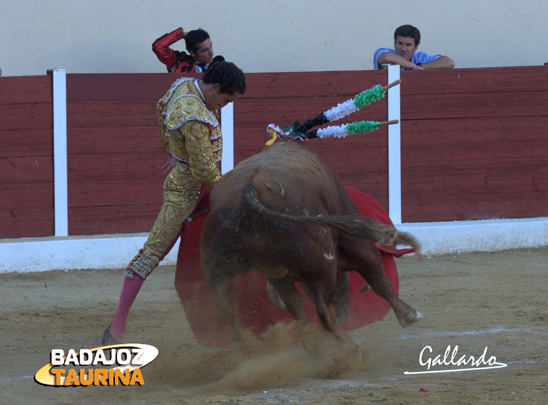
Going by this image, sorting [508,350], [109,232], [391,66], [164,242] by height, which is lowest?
[508,350]

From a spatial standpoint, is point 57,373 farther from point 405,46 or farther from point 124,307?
point 405,46

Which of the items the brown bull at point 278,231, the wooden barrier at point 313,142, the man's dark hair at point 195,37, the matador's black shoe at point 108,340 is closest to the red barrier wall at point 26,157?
the wooden barrier at point 313,142

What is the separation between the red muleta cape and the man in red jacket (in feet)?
7.04

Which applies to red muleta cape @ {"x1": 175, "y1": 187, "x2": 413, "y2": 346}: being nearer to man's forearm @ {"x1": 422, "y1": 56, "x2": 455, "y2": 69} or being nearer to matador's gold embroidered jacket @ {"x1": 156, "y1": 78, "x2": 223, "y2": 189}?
matador's gold embroidered jacket @ {"x1": 156, "y1": 78, "x2": 223, "y2": 189}

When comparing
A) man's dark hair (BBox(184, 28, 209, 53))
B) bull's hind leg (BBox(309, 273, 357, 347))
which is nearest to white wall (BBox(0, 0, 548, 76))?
man's dark hair (BBox(184, 28, 209, 53))

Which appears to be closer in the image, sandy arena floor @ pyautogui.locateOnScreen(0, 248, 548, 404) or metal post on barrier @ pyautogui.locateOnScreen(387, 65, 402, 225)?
sandy arena floor @ pyautogui.locateOnScreen(0, 248, 548, 404)

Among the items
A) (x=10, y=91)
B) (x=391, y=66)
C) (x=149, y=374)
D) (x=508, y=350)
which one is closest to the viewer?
(x=149, y=374)

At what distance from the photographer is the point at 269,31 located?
655 centimetres

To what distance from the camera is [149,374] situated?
10.4 feet

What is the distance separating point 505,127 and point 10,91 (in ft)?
10.9

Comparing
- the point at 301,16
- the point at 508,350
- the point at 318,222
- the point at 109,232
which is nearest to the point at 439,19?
the point at 301,16

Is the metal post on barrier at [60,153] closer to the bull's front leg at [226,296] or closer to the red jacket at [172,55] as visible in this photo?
the red jacket at [172,55]

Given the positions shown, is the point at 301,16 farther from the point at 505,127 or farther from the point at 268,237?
the point at 268,237

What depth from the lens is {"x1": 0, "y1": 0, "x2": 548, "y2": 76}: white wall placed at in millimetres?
6078
